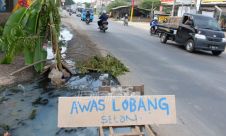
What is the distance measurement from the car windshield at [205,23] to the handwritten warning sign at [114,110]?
14457 mm

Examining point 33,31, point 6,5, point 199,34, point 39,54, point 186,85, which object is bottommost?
point 186,85

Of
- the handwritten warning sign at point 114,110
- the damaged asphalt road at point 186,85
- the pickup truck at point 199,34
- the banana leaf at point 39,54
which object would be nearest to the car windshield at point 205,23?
the pickup truck at point 199,34

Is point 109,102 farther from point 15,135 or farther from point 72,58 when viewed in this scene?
point 72,58

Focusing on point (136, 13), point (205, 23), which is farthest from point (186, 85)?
point (136, 13)

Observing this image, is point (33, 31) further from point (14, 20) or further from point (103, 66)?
point (103, 66)

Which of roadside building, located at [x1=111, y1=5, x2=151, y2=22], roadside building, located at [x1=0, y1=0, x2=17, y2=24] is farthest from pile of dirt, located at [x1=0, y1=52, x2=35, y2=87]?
roadside building, located at [x1=111, y1=5, x2=151, y2=22]

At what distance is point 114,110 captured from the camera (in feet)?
14.7

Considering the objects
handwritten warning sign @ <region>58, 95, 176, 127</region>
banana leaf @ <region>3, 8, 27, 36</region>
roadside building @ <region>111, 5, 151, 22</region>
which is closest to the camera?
handwritten warning sign @ <region>58, 95, 176, 127</region>

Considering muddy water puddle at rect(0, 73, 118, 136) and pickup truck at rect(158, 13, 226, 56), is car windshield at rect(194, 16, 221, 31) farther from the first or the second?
muddy water puddle at rect(0, 73, 118, 136)

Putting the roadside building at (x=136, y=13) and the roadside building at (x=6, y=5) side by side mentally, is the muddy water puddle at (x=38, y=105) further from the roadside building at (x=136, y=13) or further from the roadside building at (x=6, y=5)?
the roadside building at (x=136, y=13)

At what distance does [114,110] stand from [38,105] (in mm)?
3536

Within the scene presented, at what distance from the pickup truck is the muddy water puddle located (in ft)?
28.7

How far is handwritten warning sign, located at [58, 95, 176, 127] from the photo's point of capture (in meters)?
4.36

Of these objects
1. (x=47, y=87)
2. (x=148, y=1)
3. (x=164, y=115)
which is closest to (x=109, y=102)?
(x=164, y=115)
